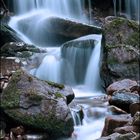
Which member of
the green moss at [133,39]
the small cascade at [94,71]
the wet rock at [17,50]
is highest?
the green moss at [133,39]

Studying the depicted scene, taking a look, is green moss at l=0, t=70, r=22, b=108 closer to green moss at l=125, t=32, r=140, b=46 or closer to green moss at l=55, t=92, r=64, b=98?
green moss at l=55, t=92, r=64, b=98

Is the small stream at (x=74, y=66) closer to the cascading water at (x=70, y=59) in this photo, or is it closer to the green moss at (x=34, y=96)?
the cascading water at (x=70, y=59)

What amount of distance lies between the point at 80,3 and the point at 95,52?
6.18m

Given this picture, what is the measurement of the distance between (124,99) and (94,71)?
358 cm

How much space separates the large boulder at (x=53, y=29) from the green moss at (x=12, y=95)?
685 cm

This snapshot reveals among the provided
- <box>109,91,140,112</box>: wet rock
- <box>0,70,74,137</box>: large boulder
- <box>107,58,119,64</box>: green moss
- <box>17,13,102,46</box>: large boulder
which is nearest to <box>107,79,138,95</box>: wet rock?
<box>109,91,140,112</box>: wet rock

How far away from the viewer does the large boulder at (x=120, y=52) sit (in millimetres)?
10336

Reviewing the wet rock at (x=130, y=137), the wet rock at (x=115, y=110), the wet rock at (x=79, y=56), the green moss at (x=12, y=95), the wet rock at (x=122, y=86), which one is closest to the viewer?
the wet rock at (x=130, y=137)

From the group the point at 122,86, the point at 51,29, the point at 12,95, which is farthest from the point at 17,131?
the point at 51,29

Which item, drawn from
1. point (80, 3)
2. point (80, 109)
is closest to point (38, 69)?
point (80, 109)

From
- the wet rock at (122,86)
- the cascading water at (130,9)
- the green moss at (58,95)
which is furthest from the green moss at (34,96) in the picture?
the cascading water at (130,9)

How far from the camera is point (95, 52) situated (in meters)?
11.5

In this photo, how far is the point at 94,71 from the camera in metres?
11.3

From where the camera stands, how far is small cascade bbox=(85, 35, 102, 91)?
432 inches
